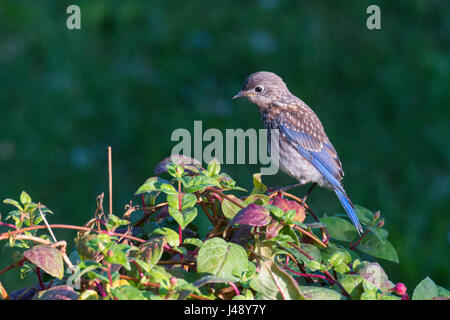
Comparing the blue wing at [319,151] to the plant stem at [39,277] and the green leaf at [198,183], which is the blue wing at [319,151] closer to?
the green leaf at [198,183]

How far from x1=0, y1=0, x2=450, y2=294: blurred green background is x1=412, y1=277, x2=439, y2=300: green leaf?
320cm

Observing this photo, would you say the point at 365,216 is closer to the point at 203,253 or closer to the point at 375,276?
the point at 375,276

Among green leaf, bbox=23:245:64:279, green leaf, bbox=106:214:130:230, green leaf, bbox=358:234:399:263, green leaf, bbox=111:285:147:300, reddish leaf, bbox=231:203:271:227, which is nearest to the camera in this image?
green leaf, bbox=111:285:147:300

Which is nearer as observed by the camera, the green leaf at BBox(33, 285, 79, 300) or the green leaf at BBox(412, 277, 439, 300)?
the green leaf at BBox(33, 285, 79, 300)

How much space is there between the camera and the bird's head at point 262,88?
14.4 feet

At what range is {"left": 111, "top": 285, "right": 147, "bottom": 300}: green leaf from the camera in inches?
71.1

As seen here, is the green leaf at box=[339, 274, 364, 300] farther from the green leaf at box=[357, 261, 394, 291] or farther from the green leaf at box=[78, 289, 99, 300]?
the green leaf at box=[78, 289, 99, 300]

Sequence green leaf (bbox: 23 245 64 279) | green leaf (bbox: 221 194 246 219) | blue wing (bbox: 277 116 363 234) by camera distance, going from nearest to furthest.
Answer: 1. green leaf (bbox: 23 245 64 279)
2. green leaf (bbox: 221 194 246 219)
3. blue wing (bbox: 277 116 363 234)

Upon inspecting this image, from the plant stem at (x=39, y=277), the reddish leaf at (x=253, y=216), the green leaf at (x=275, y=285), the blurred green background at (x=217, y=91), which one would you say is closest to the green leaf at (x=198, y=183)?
the reddish leaf at (x=253, y=216)

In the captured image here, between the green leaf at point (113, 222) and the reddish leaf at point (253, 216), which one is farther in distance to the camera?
the green leaf at point (113, 222)

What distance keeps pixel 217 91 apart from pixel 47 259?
5492 millimetres

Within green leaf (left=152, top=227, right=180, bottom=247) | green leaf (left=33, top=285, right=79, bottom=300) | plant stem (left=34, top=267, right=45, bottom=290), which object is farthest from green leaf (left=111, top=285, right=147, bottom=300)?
plant stem (left=34, top=267, right=45, bottom=290)
